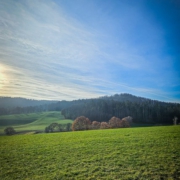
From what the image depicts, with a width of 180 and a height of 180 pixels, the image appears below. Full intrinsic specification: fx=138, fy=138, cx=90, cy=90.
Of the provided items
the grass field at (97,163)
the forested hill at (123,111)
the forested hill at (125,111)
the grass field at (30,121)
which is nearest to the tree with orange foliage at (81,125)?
the grass field at (30,121)

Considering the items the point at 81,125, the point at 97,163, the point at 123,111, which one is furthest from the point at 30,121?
the point at 97,163

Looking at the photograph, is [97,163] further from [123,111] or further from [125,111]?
[123,111]

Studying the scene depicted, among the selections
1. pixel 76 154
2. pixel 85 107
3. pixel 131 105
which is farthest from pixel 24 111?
pixel 76 154

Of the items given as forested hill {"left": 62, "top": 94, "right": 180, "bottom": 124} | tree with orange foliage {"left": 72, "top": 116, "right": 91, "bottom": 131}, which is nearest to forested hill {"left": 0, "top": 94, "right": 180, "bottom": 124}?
forested hill {"left": 62, "top": 94, "right": 180, "bottom": 124}

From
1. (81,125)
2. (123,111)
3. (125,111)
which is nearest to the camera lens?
(81,125)

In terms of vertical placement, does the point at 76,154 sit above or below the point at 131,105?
below

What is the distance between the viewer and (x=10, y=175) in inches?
333

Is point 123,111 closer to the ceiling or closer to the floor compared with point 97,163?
closer to the ceiling

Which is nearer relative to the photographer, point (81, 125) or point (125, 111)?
point (81, 125)

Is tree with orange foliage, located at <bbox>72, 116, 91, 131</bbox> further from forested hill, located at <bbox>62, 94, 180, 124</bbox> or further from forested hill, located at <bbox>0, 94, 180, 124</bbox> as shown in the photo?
forested hill, located at <bbox>62, 94, 180, 124</bbox>

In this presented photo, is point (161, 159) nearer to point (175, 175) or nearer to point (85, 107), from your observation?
point (175, 175)

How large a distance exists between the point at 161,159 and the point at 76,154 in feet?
20.8

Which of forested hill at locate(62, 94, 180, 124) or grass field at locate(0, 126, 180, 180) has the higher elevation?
forested hill at locate(62, 94, 180, 124)

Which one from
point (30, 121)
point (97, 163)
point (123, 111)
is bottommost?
point (30, 121)
